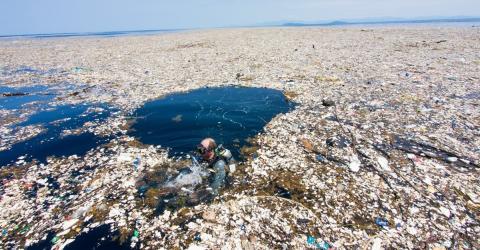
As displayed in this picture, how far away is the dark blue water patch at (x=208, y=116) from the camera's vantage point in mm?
8320

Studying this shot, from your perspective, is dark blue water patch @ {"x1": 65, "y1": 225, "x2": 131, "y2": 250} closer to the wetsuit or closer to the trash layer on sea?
the trash layer on sea

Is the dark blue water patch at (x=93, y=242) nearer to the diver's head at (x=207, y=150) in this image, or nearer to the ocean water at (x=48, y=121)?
the diver's head at (x=207, y=150)

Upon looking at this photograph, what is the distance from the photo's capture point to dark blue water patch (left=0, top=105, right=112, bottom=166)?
7645mm

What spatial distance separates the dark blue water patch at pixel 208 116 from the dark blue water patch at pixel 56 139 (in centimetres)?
150

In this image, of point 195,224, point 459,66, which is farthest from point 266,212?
point 459,66

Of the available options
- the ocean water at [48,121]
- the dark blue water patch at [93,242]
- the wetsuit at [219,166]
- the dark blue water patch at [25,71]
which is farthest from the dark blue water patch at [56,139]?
the dark blue water patch at [25,71]

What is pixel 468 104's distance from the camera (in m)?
9.93

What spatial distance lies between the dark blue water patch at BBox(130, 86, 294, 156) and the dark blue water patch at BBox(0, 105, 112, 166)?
4.91ft

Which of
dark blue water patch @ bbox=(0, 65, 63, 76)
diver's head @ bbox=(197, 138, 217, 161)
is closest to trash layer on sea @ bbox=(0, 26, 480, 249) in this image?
diver's head @ bbox=(197, 138, 217, 161)

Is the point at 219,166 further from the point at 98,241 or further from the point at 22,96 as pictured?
the point at 22,96

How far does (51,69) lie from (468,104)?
27580mm

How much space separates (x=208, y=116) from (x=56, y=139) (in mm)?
5240

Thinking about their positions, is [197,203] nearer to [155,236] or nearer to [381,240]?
[155,236]

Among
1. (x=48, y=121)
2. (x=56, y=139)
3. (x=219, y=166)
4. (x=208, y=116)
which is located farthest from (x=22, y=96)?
(x=219, y=166)
